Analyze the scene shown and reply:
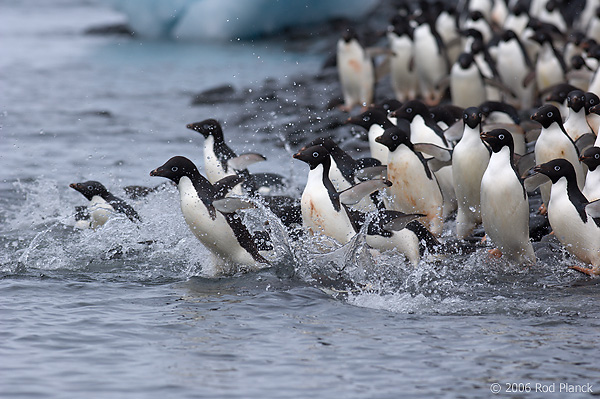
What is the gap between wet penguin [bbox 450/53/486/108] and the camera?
10.8 m

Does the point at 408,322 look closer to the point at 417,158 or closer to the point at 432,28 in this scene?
the point at 417,158

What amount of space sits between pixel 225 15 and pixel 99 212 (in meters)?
12.5

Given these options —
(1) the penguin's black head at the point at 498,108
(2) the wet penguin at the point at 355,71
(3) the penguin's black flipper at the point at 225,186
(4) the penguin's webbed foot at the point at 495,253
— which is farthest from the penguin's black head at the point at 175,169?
(2) the wet penguin at the point at 355,71

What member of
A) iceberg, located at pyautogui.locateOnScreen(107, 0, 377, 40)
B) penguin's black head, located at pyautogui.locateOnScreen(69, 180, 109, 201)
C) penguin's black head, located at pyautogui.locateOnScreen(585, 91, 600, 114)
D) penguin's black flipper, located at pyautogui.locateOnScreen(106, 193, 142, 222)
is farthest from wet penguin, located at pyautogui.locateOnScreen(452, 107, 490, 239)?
iceberg, located at pyautogui.locateOnScreen(107, 0, 377, 40)

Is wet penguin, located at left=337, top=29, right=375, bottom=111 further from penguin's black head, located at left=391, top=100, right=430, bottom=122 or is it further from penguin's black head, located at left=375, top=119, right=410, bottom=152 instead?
penguin's black head, located at left=375, top=119, right=410, bottom=152

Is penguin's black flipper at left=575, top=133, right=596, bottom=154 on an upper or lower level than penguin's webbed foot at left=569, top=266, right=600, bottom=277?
upper

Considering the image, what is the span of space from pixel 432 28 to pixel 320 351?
351 inches

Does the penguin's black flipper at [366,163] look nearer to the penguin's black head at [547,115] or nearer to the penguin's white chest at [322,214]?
the penguin's white chest at [322,214]

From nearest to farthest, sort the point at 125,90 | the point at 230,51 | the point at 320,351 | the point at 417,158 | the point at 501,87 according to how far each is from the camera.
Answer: the point at 320,351 → the point at 417,158 → the point at 501,87 → the point at 125,90 → the point at 230,51

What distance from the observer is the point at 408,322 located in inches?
196

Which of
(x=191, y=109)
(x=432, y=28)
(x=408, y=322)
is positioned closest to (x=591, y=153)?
(x=408, y=322)

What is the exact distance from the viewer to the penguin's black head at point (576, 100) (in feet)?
22.8

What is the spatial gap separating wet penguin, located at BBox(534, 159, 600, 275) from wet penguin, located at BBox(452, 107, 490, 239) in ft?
3.06

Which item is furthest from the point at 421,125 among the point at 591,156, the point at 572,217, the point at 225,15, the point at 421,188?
the point at 225,15
